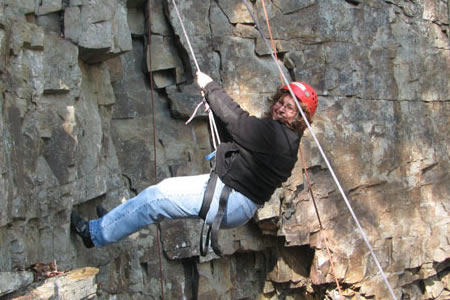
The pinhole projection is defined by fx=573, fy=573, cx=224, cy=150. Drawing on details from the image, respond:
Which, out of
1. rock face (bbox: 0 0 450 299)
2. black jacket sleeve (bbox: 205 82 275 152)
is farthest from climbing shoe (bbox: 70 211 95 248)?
black jacket sleeve (bbox: 205 82 275 152)

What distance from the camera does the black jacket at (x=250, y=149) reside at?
388 centimetres

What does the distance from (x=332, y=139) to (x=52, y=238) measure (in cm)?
411

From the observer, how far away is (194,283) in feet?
22.8

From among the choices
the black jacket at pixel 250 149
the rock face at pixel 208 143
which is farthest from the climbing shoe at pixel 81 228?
the black jacket at pixel 250 149

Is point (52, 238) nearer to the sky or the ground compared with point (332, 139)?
nearer to the ground

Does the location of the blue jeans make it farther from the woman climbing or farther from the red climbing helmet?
the red climbing helmet

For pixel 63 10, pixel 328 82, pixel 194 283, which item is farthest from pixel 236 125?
pixel 328 82

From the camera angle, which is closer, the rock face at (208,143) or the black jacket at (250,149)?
the black jacket at (250,149)

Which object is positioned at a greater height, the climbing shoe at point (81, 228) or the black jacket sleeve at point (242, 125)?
the black jacket sleeve at point (242, 125)

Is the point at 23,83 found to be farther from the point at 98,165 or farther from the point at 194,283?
the point at 194,283

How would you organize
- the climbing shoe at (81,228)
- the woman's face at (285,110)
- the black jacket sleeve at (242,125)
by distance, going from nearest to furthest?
the black jacket sleeve at (242,125)
the woman's face at (285,110)
the climbing shoe at (81,228)

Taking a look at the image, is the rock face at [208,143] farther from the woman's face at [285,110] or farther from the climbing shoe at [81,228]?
the woman's face at [285,110]

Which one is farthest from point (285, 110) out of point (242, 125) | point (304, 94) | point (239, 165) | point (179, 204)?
point (179, 204)

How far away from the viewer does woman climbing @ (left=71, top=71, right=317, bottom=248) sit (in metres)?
3.90
